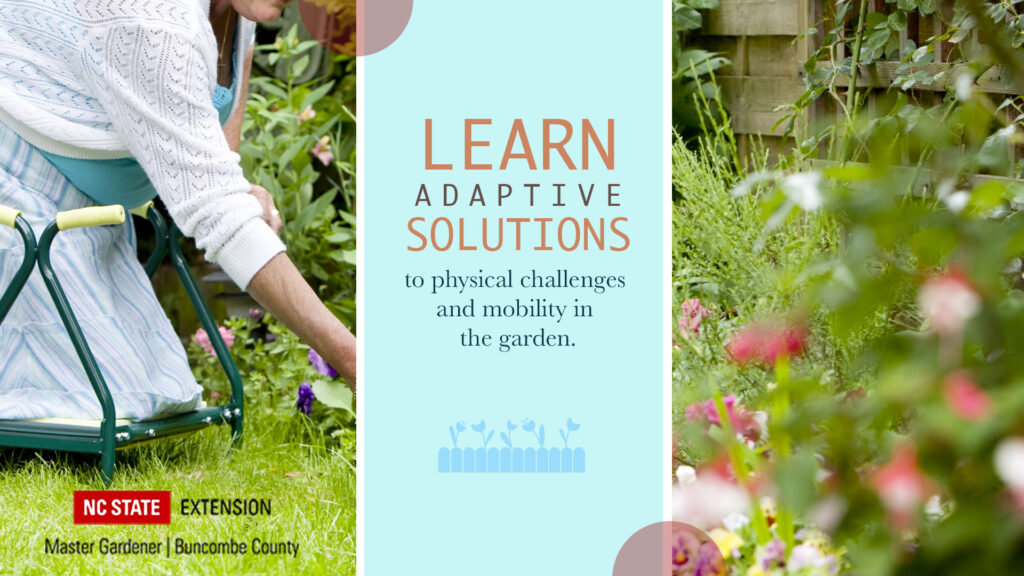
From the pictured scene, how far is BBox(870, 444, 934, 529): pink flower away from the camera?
0.70 m

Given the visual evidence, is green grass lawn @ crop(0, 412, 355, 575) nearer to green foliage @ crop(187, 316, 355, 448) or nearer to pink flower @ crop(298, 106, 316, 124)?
green foliage @ crop(187, 316, 355, 448)

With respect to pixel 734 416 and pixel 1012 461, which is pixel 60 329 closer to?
pixel 734 416

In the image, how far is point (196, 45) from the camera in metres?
1.80

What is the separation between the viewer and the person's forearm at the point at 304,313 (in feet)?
5.41

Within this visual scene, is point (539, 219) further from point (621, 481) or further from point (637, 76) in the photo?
point (621, 481)

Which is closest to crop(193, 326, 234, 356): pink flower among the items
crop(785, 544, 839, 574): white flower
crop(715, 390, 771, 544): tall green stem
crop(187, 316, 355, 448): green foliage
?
crop(187, 316, 355, 448): green foliage

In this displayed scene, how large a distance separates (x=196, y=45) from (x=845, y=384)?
1.17m

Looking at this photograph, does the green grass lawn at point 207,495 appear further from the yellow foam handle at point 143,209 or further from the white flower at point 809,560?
the white flower at point 809,560

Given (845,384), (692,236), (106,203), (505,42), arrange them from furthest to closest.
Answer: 1. (106,203)
2. (692,236)
3. (845,384)
4. (505,42)

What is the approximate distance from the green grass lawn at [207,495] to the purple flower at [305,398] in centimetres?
4

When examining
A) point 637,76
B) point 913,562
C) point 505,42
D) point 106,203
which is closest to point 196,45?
point 106,203

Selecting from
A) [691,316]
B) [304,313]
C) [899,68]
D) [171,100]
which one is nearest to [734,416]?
[691,316]

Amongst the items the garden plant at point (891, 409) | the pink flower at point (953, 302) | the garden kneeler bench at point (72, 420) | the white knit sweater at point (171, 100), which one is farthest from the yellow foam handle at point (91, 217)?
the pink flower at point (953, 302)

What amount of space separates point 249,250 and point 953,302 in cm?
118
